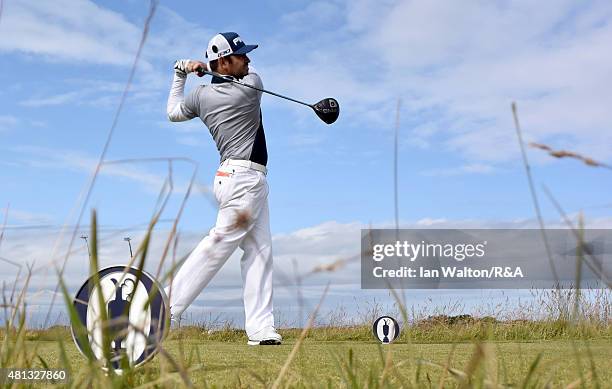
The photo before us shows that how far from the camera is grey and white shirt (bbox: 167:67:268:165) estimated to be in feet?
18.1

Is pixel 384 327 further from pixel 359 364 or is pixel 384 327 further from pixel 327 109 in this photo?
pixel 359 364

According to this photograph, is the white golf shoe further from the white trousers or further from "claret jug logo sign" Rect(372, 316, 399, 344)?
"claret jug logo sign" Rect(372, 316, 399, 344)

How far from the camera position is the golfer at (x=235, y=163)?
210 inches

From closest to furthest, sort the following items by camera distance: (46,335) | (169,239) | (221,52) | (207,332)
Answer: (169,239), (46,335), (221,52), (207,332)

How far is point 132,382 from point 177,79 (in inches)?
159

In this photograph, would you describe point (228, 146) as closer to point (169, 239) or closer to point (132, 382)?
point (132, 382)

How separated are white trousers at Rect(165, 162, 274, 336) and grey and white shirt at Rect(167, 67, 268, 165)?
0.55 feet

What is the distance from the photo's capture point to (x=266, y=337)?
5.61 m

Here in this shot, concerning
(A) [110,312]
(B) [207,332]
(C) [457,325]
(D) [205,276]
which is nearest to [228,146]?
(D) [205,276]

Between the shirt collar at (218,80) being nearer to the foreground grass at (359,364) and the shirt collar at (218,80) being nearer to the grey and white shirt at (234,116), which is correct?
the grey and white shirt at (234,116)

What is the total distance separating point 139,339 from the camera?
89.0 inches

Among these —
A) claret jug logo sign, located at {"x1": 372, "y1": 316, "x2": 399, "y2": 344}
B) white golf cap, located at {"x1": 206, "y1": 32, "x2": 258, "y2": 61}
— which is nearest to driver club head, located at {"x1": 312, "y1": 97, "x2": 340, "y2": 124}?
white golf cap, located at {"x1": 206, "y1": 32, "x2": 258, "y2": 61}

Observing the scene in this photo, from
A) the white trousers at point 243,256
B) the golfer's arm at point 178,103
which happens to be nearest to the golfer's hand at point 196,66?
the golfer's arm at point 178,103

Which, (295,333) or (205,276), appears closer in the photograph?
(205,276)
